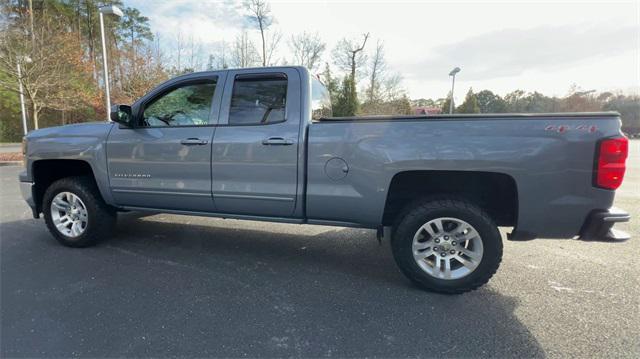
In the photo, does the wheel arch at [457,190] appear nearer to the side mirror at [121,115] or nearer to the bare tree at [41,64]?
the side mirror at [121,115]

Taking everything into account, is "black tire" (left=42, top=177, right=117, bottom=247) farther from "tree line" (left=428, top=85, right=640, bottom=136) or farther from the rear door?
"tree line" (left=428, top=85, right=640, bottom=136)

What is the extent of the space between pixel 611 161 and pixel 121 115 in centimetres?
445

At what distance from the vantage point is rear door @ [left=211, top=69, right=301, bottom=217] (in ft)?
10.4

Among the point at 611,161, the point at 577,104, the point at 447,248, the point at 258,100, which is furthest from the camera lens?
the point at 577,104

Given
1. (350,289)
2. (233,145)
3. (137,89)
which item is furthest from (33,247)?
(137,89)

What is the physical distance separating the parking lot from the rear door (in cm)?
74

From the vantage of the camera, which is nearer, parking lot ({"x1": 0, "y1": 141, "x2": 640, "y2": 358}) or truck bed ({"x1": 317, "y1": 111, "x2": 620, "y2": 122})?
parking lot ({"x1": 0, "y1": 141, "x2": 640, "y2": 358})

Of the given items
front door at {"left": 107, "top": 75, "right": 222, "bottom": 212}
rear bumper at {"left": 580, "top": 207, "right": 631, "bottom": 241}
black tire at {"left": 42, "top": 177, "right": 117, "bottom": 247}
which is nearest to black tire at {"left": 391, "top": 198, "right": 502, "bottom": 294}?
rear bumper at {"left": 580, "top": 207, "right": 631, "bottom": 241}

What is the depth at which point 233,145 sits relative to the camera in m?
3.28

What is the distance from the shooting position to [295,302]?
9.05ft

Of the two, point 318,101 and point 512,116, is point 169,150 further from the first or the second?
point 512,116

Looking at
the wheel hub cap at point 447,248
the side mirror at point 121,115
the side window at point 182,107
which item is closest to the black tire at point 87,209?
the side mirror at point 121,115

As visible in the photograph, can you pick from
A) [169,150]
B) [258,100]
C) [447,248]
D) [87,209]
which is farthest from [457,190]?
[87,209]

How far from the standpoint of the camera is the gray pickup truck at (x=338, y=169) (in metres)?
2.58
